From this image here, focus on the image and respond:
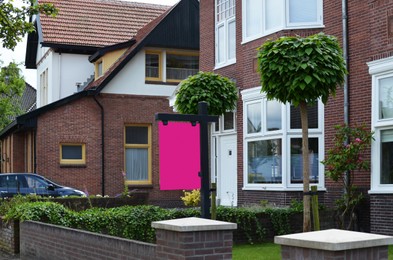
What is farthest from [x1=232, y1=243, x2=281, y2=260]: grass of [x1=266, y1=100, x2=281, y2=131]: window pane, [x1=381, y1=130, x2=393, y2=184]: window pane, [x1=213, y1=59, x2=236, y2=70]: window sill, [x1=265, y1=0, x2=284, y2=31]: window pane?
[x1=213, y1=59, x2=236, y2=70]: window sill

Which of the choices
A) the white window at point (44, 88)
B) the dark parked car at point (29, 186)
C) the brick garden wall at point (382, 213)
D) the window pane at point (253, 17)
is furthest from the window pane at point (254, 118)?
the white window at point (44, 88)

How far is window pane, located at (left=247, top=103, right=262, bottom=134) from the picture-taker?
18375 millimetres

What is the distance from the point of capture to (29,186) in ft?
84.9

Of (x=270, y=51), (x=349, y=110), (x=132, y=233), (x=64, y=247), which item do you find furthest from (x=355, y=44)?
(x=64, y=247)

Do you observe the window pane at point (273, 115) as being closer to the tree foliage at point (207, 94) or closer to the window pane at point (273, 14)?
the tree foliage at point (207, 94)

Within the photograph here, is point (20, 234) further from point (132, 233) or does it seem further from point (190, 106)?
point (190, 106)

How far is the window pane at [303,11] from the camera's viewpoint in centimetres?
1700

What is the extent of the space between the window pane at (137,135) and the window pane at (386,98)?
1715cm

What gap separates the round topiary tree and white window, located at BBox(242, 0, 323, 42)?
182 inches

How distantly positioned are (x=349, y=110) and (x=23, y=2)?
855 centimetres

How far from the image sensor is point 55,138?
28312mm

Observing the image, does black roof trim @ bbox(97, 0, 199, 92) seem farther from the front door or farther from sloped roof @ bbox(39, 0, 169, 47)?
the front door

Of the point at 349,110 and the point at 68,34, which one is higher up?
the point at 68,34

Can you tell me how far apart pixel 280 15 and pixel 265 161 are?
11.9ft
